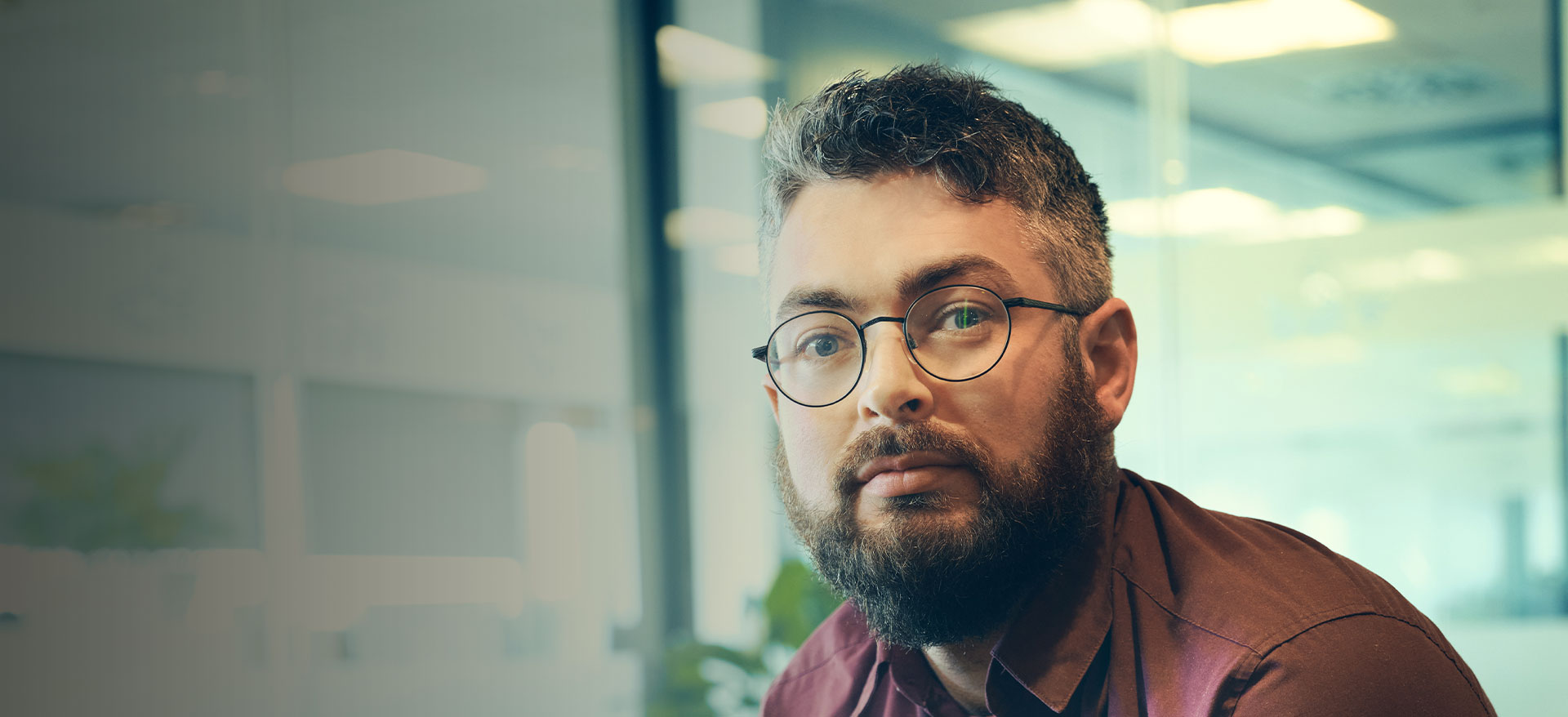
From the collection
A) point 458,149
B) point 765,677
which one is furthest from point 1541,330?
point 458,149

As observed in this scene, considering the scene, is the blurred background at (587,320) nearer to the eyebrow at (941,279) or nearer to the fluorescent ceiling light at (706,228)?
the fluorescent ceiling light at (706,228)

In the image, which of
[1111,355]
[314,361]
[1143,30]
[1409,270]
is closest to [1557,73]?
[1409,270]

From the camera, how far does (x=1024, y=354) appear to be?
1240mm

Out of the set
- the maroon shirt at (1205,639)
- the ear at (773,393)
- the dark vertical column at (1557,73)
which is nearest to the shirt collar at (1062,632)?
Answer: the maroon shirt at (1205,639)

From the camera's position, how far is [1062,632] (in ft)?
3.90

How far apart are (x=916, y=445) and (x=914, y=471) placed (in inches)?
1.2

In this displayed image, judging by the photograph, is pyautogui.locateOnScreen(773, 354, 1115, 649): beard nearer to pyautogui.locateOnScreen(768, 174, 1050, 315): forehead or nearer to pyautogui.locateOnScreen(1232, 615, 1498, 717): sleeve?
pyautogui.locateOnScreen(768, 174, 1050, 315): forehead

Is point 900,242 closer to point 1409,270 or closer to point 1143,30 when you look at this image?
point 1409,270

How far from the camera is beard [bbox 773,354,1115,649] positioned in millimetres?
1208

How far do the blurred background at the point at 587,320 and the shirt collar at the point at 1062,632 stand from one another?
2025 mm

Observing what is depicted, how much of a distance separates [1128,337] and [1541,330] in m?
2.55

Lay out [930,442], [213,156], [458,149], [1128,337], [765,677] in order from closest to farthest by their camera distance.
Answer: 1. [930,442]
2. [1128,337]
3. [213,156]
4. [458,149]
5. [765,677]

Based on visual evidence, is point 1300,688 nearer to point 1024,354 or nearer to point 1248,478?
point 1024,354

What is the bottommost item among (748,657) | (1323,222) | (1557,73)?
(748,657)
